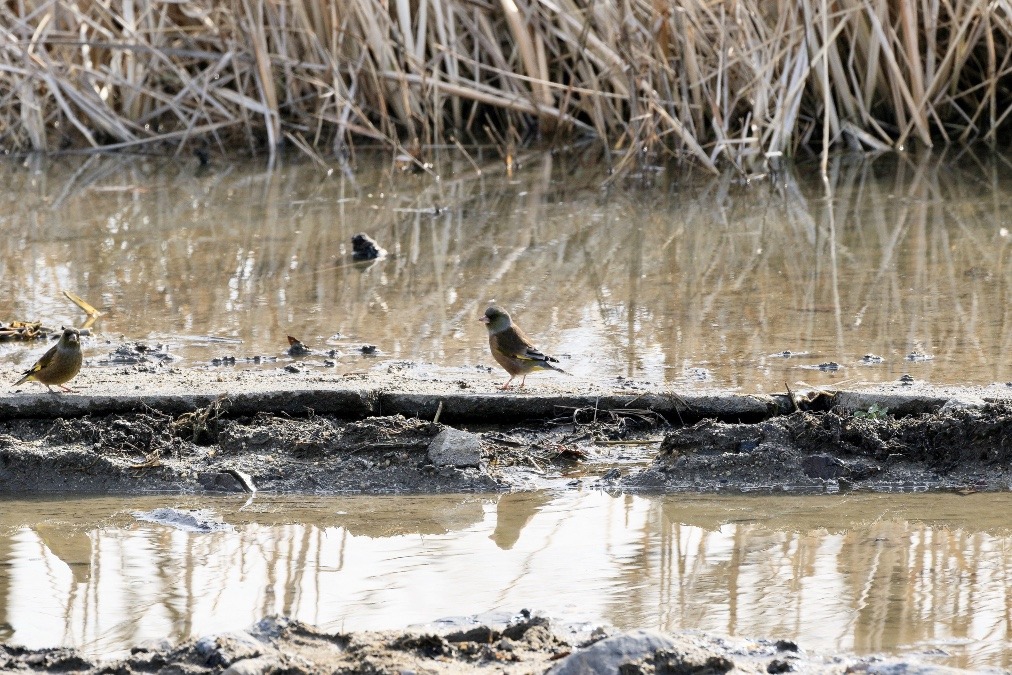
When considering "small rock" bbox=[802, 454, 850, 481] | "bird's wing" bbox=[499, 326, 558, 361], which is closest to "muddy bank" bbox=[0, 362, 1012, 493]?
"small rock" bbox=[802, 454, 850, 481]

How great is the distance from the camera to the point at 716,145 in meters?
8.96

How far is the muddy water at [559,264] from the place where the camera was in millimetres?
5152

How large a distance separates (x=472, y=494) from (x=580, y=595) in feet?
2.80

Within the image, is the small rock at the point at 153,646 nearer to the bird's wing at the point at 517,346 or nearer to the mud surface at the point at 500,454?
the mud surface at the point at 500,454

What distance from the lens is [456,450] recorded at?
12.9ft

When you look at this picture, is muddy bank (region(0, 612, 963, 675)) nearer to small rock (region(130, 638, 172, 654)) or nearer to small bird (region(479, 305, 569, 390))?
small rock (region(130, 638, 172, 654))

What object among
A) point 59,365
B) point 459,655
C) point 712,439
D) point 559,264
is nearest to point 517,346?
point 712,439

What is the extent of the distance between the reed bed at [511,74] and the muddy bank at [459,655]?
640 cm

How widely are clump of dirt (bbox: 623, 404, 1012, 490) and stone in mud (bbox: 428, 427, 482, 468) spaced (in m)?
0.46

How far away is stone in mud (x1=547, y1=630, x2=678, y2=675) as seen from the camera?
2.45m

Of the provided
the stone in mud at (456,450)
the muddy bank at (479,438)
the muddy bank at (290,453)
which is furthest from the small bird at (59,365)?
the stone in mud at (456,450)

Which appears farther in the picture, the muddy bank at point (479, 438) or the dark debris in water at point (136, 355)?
the dark debris in water at point (136, 355)

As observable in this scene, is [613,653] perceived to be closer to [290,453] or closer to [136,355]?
[290,453]

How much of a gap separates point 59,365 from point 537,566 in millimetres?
1942
